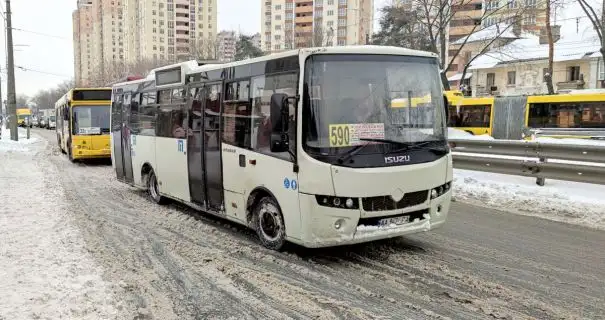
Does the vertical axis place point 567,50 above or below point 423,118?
above

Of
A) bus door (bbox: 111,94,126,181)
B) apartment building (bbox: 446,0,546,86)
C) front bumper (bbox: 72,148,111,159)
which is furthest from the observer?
apartment building (bbox: 446,0,546,86)

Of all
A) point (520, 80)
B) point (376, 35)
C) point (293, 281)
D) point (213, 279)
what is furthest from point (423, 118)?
point (520, 80)

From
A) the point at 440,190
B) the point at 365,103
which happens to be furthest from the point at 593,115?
the point at 365,103

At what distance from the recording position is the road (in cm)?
455

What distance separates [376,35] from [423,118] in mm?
46453

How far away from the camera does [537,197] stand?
9.52 metres

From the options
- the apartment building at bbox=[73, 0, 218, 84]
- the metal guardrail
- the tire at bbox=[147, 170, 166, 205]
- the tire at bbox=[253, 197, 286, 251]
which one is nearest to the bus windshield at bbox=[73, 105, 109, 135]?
the tire at bbox=[147, 170, 166, 205]

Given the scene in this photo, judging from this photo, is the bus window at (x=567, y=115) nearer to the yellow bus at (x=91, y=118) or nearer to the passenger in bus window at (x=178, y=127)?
the yellow bus at (x=91, y=118)

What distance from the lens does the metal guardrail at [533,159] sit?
941 centimetres

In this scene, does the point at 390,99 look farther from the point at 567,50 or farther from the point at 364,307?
the point at 567,50

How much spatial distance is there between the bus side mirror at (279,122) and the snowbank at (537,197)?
198 inches

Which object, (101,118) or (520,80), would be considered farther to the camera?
(520,80)

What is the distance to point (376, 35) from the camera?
50.8 meters

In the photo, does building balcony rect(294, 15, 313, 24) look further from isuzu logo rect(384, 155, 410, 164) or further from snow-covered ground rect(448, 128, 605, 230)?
isuzu logo rect(384, 155, 410, 164)
